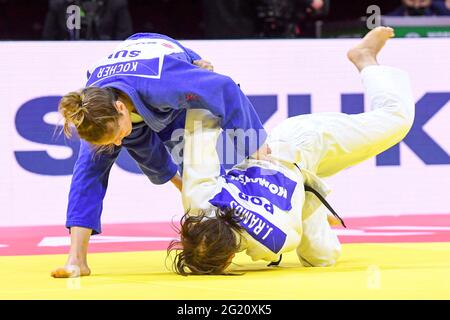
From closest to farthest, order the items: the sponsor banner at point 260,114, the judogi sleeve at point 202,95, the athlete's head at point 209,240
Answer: the athlete's head at point 209,240, the judogi sleeve at point 202,95, the sponsor banner at point 260,114

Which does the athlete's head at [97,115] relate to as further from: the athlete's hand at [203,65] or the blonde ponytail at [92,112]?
the athlete's hand at [203,65]

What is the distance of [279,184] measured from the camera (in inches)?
136

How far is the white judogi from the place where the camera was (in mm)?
3355

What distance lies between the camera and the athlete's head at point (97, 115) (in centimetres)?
325

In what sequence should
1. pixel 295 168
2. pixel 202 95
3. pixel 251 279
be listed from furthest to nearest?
pixel 295 168
pixel 202 95
pixel 251 279

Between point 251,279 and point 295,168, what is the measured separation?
22.7 inches

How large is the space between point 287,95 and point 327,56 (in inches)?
15.1

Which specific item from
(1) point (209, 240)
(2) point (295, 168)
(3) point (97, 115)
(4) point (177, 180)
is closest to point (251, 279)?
(1) point (209, 240)

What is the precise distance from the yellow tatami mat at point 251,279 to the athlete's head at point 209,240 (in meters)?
0.07

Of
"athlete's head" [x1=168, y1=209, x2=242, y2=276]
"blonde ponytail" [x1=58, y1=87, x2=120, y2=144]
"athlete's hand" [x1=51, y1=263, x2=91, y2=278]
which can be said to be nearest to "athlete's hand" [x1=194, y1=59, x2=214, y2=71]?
"blonde ponytail" [x1=58, y1=87, x2=120, y2=144]

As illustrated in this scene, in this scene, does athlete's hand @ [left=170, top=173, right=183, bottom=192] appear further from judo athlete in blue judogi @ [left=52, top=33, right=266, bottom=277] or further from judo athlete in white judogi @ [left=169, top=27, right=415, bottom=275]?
judo athlete in white judogi @ [left=169, top=27, right=415, bottom=275]

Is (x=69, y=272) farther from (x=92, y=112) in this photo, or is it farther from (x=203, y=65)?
(x=203, y=65)

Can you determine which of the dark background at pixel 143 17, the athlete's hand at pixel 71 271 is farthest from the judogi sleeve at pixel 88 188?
the dark background at pixel 143 17

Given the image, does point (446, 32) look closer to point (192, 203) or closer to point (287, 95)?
point (287, 95)
